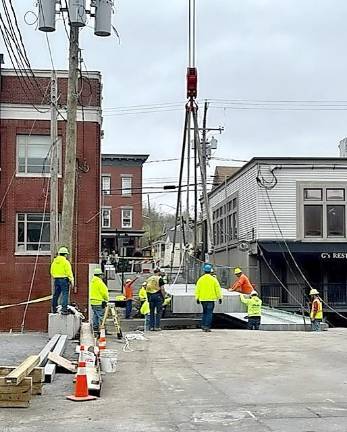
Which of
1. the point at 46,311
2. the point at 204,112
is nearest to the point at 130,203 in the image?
the point at 204,112

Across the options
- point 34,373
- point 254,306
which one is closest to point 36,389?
point 34,373

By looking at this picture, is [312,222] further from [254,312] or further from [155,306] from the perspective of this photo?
[155,306]

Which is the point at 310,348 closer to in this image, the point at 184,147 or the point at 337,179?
the point at 184,147

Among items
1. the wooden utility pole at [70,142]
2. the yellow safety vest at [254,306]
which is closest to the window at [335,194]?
the yellow safety vest at [254,306]

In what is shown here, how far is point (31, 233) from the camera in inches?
1236

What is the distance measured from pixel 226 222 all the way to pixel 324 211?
37.4ft

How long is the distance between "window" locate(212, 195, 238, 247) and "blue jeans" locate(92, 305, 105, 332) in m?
23.0

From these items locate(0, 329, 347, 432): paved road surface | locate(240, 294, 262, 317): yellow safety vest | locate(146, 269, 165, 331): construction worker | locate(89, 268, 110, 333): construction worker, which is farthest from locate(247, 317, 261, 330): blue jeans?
locate(0, 329, 347, 432): paved road surface

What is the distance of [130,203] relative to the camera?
75875mm

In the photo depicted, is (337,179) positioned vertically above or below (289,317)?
above

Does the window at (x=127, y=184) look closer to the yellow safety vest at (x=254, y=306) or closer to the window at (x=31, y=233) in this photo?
the window at (x=31, y=233)

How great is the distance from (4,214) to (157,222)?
272 feet

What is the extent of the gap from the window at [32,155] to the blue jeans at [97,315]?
11726 mm

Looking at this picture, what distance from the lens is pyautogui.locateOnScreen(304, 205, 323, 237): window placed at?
37.5 metres
